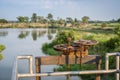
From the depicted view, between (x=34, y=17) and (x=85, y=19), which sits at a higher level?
(x=34, y=17)

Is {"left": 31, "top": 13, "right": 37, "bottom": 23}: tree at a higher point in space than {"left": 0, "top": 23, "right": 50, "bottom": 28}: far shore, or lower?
Result: higher

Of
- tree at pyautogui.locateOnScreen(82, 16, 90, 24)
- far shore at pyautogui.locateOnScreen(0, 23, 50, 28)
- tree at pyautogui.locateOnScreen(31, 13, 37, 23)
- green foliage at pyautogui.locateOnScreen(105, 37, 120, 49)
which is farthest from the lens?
tree at pyautogui.locateOnScreen(31, 13, 37, 23)

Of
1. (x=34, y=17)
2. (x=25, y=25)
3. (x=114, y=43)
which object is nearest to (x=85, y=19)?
(x=34, y=17)

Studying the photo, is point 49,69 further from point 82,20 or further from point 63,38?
point 82,20

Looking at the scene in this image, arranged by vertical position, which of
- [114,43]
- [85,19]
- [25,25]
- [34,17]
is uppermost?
[34,17]

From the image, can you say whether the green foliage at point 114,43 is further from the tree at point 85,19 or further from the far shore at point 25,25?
the far shore at point 25,25

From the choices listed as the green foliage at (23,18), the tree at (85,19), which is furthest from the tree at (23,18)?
the tree at (85,19)

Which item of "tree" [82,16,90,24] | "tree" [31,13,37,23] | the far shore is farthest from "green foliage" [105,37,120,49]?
"tree" [31,13,37,23]

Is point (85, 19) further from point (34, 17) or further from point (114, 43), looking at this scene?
point (114, 43)

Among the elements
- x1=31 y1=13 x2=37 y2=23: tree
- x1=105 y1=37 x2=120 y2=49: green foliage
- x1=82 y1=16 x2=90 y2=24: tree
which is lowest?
x1=105 y1=37 x2=120 y2=49: green foliage

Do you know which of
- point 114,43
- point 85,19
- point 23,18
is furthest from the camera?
point 23,18

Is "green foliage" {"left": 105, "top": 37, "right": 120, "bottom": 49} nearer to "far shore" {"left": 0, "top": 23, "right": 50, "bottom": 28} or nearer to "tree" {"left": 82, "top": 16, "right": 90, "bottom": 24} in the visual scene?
"tree" {"left": 82, "top": 16, "right": 90, "bottom": 24}

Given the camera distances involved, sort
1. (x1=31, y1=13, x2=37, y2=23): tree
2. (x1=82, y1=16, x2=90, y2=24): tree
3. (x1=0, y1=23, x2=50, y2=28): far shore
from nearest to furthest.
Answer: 1. (x1=82, y1=16, x2=90, y2=24): tree
2. (x1=0, y1=23, x2=50, y2=28): far shore
3. (x1=31, y1=13, x2=37, y2=23): tree

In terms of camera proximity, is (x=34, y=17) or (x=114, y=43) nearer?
(x=114, y=43)
